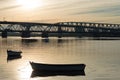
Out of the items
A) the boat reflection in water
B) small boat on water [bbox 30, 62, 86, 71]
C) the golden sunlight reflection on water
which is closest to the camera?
the golden sunlight reflection on water

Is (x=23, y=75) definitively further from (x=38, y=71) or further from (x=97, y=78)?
(x=97, y=78)

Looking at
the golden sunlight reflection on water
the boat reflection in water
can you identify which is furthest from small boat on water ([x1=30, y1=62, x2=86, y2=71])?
the golden sunlight reflection on water

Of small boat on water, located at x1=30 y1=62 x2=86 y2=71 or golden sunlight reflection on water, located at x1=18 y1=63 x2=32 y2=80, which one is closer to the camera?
golden sunlight reflection on water, located at x1=18 y1=63 x2=32 y2=80

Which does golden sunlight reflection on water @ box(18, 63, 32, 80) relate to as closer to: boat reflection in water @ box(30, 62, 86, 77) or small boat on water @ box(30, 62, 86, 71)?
boat reflection in water @ box(30, 62, 86, 77)

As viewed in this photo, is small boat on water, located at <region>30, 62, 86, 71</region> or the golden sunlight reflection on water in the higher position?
small boat on water, located at <region>30, 62, 86, 71</region>

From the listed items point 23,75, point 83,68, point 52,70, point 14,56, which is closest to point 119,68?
point 83,68

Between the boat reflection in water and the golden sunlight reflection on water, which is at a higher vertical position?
the boat reflection in water

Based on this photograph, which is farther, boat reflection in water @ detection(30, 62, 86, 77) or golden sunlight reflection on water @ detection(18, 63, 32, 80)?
boat reflection in water @ detection(30, 62, 86, 77)

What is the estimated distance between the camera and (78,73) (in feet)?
190

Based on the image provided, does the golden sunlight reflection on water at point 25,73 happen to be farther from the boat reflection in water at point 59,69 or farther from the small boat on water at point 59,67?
the small boat on water at point 59,67

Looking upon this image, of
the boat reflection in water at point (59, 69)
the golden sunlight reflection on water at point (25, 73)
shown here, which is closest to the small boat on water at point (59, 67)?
the boat reflection in water at point (59, 69)

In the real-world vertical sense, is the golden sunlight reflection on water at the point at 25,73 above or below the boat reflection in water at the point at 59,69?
below

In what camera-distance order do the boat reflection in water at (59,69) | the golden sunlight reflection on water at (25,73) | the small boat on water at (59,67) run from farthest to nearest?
the small boat on water at (59,67) → the boat reflection in water at (59,69) → the golden sunlight reflection on water at (25,73)

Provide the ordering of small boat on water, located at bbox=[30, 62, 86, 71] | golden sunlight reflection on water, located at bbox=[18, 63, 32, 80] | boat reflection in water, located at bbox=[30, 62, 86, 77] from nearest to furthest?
golden sunlight reflection on water, located at bbox=[18, 63, 32, 80], boat reflection in water, located at bbox=[30, 62, 86, 77], small boat on water, located at bbox=[30, 62, 86, 71]
